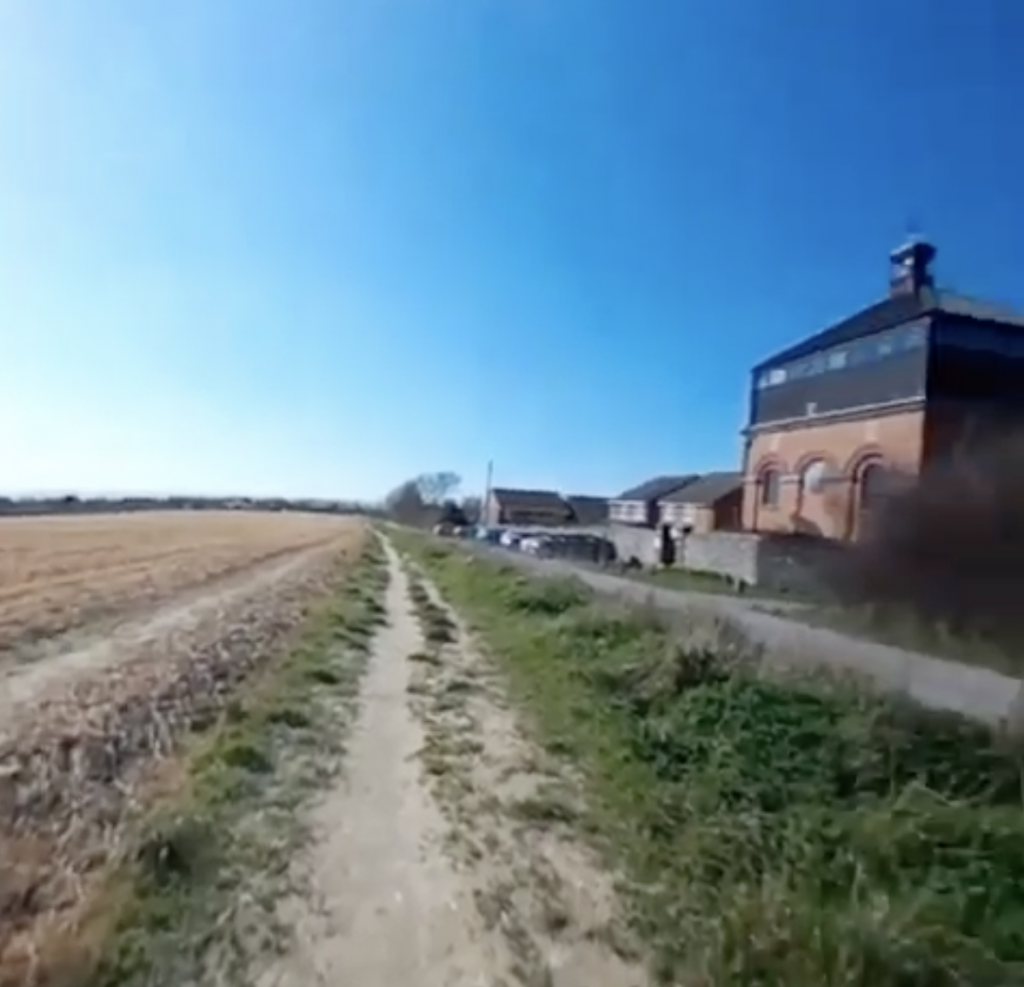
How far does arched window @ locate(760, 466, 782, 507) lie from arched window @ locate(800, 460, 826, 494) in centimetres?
185

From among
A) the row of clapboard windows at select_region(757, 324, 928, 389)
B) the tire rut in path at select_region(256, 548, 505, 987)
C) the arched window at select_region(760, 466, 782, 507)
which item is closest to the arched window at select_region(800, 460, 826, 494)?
the arched window at select_region(760, 466, 782, 507)

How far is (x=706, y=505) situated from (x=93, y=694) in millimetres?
36671

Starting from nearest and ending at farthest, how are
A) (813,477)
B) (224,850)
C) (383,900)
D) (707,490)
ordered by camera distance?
1. (383,900)
2. (224,850)
3. (813,477)
4. (707,490)

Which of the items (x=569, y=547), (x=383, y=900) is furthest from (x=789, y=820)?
(x=569, y=547)

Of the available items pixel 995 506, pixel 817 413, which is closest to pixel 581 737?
pixel 995 506

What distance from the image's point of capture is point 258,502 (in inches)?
5714

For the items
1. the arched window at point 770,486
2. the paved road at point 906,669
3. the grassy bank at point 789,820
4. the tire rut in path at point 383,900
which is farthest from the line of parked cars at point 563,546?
the tire rut in path at point 383,900

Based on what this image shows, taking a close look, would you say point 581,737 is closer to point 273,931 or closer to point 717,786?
point 717,786

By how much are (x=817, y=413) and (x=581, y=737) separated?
24097 mm

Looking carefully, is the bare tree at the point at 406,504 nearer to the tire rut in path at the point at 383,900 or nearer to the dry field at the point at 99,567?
the dry field at the point at 99,567

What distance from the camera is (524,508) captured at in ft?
309

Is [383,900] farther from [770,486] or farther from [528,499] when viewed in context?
[528,499]

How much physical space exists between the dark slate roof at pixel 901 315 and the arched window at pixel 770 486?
14.0 ft

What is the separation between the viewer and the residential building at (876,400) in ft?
84.8
